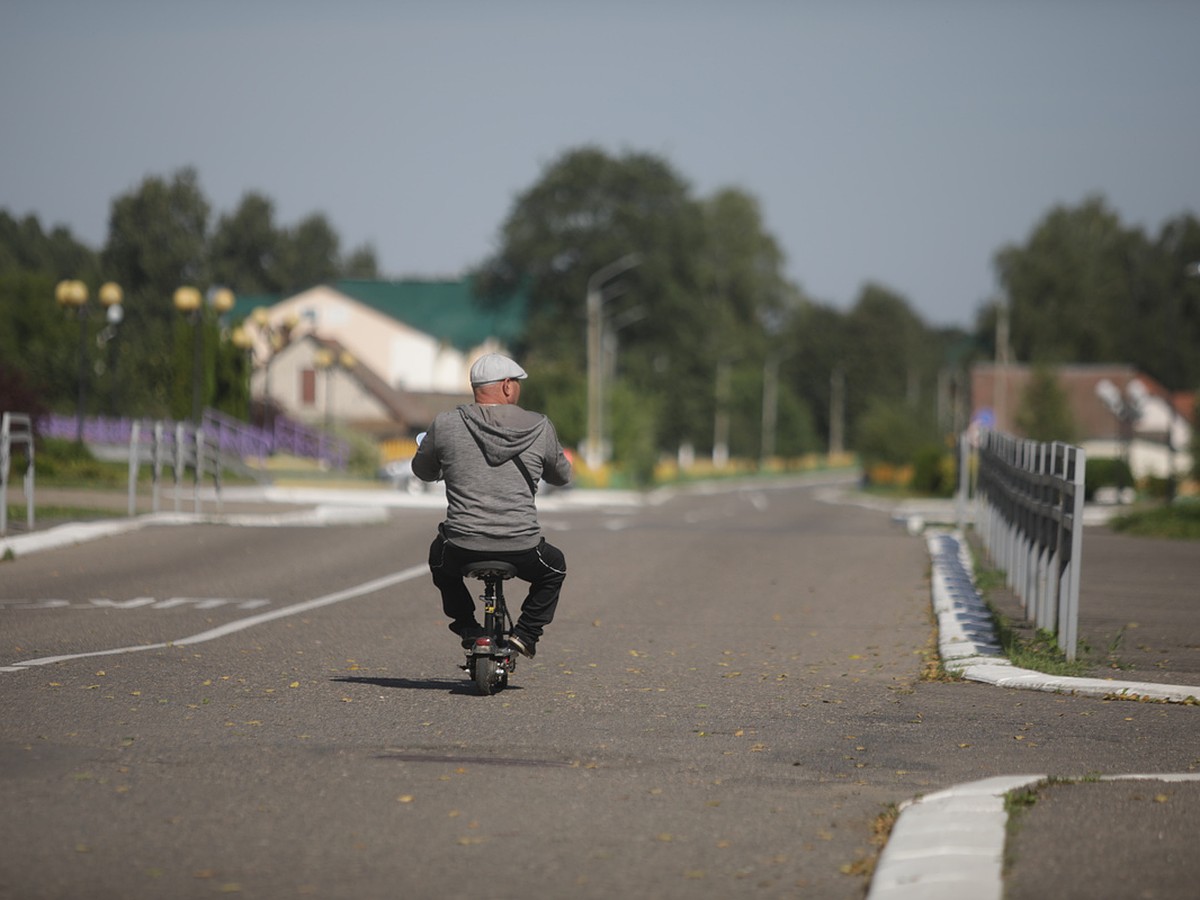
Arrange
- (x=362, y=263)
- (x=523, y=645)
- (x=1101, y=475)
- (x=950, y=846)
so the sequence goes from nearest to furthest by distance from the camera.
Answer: (x=950, y=846) → (x=523, y=645) → (x=1101, y=475) → (x=362, y=263)

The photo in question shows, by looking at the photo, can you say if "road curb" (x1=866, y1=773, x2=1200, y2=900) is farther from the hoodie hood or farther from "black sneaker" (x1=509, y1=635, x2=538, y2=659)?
the hoodie hood

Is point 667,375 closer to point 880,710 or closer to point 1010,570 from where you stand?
point 1010,570

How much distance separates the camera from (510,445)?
8773 millimetres

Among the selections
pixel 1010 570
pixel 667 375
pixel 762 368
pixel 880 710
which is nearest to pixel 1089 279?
pixel 762 368

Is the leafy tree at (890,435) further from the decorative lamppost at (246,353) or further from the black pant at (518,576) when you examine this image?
the black pant at (518,576)

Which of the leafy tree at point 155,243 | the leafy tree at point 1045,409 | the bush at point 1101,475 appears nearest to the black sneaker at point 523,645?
the bush at point 1101,475

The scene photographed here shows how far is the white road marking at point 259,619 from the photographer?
32.6 feet

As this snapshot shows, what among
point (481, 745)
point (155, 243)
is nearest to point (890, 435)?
point (155, 243)

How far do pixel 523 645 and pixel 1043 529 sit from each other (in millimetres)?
5176

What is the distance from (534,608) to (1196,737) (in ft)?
10.5

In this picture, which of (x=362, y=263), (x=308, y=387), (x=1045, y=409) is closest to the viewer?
(x=1045, y=409)

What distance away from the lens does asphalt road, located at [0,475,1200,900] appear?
17.2 feet

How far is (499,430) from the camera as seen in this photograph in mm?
8742

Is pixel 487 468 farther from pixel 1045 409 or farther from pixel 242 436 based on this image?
pixel 1045 409
